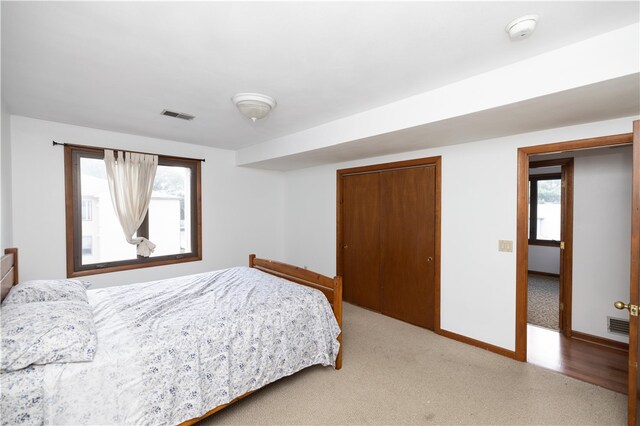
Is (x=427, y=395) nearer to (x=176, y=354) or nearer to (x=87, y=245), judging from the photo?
(x=176, y=354)

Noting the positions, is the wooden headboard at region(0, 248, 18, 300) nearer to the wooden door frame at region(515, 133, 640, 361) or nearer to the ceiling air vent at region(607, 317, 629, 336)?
the wooden door frame at region(515, 133, 640, 361)

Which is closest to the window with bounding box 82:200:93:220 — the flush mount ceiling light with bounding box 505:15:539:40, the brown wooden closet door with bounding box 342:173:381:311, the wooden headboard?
the wooden headboard

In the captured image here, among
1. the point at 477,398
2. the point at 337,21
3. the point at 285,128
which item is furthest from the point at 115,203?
the point at 477,398

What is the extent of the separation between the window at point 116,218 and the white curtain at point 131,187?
0.14m

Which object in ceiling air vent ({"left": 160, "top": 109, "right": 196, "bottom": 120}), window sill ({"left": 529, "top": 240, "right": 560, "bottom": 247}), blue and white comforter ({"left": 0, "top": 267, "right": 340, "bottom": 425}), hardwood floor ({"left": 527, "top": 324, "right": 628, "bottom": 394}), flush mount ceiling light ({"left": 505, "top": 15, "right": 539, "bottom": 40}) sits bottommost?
hardwood floor ({"left": 527, "top": 324, "right": 628, "bottom": 394})

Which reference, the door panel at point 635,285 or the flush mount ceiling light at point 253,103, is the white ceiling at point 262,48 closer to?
the flush mount ceiling light at point 253,103

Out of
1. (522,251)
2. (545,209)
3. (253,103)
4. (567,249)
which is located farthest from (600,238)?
(253,103)

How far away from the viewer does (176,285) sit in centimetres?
277

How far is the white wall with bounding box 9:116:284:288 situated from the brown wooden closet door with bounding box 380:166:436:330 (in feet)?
6.94

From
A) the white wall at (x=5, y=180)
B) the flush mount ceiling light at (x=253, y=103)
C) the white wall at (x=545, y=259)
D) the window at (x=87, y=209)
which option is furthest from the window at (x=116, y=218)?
the white wall at (x=545, y=259)

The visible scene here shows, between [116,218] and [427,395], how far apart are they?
3.83 m

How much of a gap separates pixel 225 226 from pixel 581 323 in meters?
4.64

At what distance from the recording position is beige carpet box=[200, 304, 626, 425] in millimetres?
1970

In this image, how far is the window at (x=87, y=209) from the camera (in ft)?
11.0
